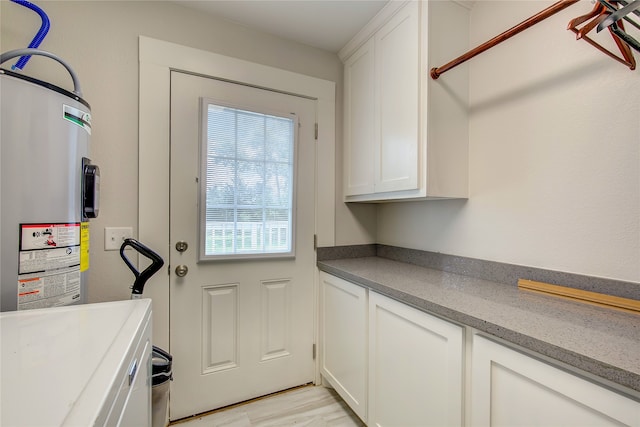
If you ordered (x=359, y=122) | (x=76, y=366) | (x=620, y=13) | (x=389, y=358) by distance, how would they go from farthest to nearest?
(x=359, y=122) → (x=389, y=358) → (x=620, y=13) → (x=76, y=366)

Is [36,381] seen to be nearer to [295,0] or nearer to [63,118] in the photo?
[63,118]

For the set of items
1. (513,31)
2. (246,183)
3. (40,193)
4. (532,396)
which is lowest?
(532,396)

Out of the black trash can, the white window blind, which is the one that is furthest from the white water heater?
the white window blind

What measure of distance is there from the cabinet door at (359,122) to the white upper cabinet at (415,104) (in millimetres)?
12

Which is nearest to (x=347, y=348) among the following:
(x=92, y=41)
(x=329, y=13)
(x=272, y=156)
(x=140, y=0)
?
(x=272, y=156)

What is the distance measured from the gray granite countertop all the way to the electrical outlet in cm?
125

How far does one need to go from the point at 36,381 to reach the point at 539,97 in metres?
1.84

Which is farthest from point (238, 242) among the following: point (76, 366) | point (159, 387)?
point (76, 366)

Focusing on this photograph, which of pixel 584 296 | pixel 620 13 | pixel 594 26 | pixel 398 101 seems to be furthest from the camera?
pixel 398 101

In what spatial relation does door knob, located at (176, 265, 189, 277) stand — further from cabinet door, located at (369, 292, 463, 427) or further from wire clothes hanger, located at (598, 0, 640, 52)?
wire clothes hanger, located at (598, 0, 640, 52)

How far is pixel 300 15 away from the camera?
5.43 feet

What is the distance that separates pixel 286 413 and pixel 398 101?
1932mm

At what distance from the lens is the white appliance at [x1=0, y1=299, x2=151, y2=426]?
1.41ft

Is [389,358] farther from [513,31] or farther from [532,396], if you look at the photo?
[513,31]
